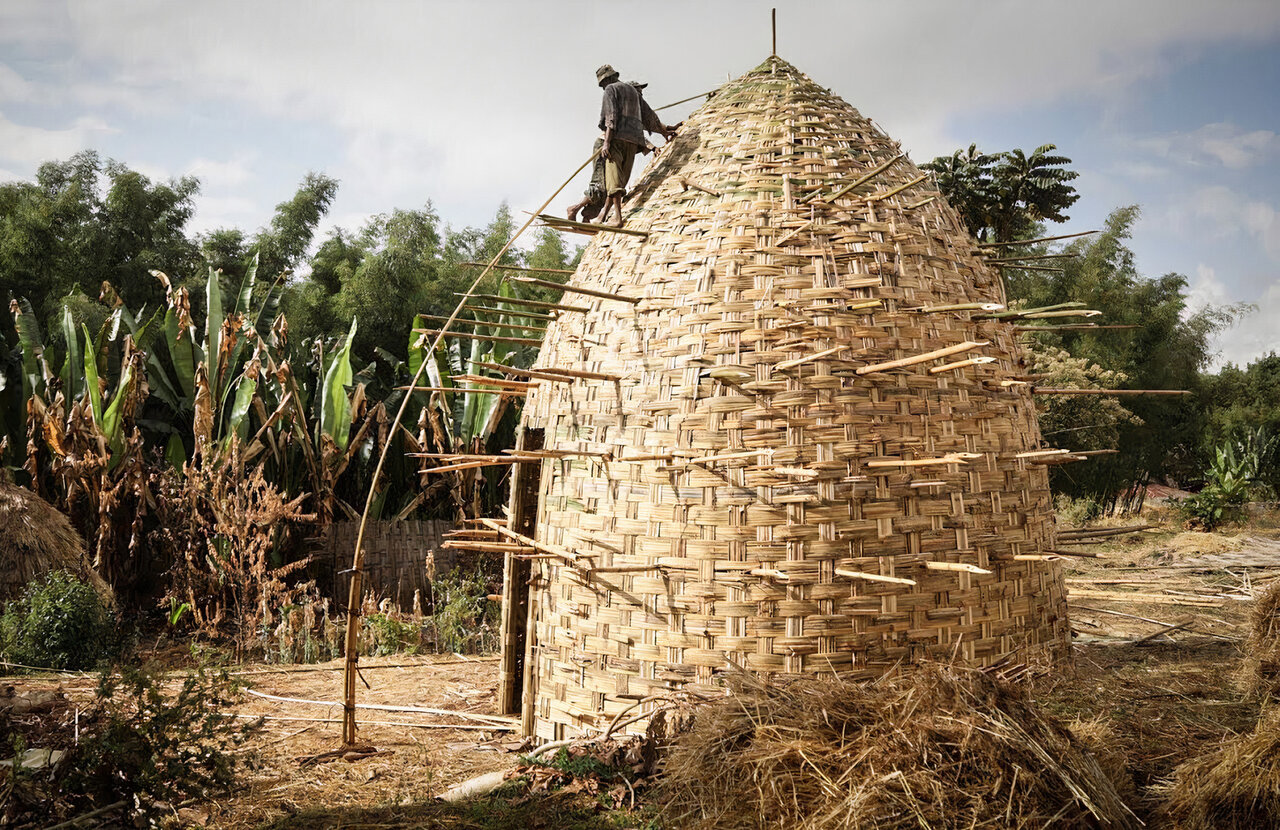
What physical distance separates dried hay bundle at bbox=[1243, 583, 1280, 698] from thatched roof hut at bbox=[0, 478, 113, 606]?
34.5 feet

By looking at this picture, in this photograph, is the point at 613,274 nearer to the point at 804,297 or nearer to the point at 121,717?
the point at 804,297

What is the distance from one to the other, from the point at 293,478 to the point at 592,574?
26.2 ft

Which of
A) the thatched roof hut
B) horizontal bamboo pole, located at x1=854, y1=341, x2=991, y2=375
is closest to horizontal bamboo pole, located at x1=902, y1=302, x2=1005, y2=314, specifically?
horizontal bamboo pole, located at x1=854, y1=341, x2=991, y2=375

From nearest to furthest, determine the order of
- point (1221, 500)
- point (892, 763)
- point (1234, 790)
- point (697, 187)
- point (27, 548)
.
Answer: point (892, 763) < point (1234, 790) < point (697, 187) < point (27, 548) < point (1221, 500)

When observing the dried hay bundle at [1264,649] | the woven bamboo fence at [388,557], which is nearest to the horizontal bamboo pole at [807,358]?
the dried hay bundle at [1264,649]

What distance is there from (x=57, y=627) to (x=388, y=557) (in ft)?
12.3

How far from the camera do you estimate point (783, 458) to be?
4953mm

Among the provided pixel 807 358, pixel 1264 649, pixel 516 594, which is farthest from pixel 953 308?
pixel 516 594

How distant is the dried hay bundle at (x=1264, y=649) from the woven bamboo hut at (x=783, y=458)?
1.30m

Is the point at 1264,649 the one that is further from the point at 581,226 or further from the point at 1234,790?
the point at 581,226

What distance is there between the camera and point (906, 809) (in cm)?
363

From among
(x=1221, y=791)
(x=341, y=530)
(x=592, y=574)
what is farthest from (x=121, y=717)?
(x=341, y=530)

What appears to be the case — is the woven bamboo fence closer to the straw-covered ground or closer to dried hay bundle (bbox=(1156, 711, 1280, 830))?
the straw-covered ground

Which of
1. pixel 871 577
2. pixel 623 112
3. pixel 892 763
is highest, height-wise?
pixel 623 112
